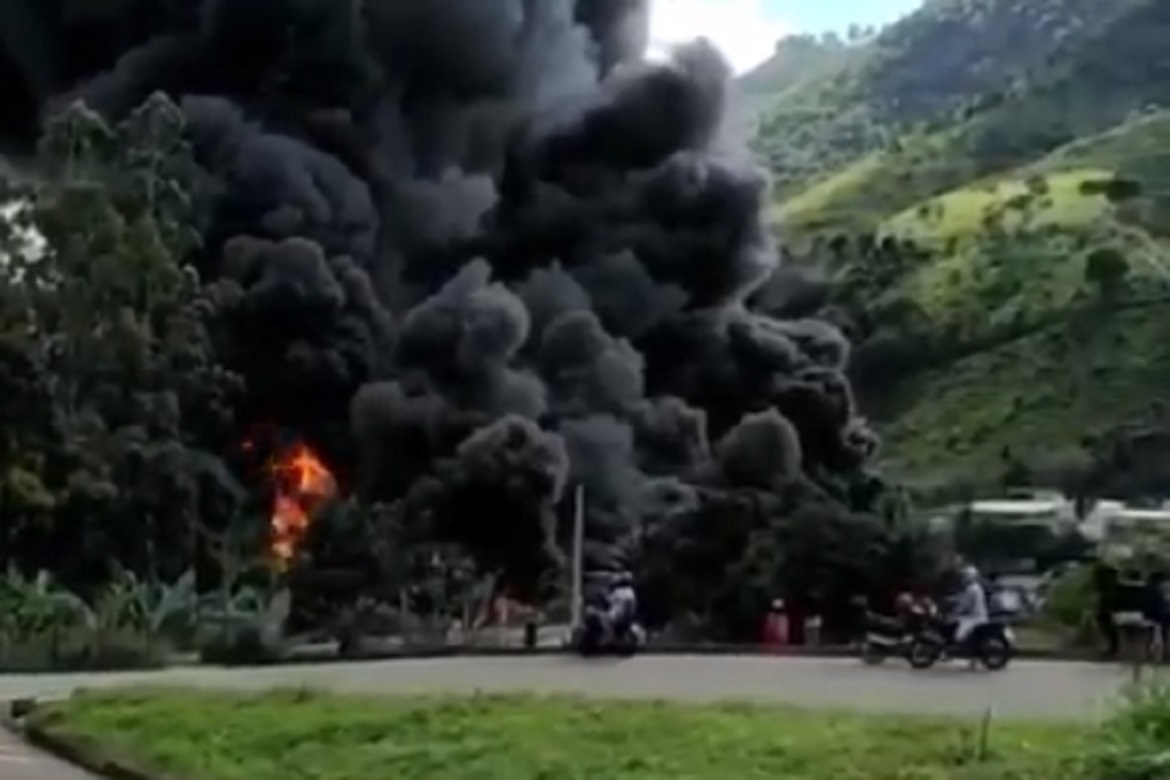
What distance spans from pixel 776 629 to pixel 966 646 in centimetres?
471

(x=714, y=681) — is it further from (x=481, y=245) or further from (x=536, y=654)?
(x=481, y=245)

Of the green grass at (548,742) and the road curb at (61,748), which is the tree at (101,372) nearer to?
the road curb at (61,748)

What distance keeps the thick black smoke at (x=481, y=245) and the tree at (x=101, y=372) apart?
4.73 m

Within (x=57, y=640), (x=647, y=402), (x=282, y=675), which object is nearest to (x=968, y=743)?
(x=282, y=675)

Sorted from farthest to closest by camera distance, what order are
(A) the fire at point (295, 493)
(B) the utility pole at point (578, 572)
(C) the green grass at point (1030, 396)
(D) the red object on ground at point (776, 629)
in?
(C) the green grass at point (1030, 396), (A) the fire at point (295, 493), (B) the utility pole at point (578, 572), (D) the red object on ground at point (776, 629)

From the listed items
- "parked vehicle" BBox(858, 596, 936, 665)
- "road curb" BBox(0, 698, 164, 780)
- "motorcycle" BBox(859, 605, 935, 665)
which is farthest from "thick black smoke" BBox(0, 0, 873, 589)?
"road curb" BBox(0, 698, 164, 780)

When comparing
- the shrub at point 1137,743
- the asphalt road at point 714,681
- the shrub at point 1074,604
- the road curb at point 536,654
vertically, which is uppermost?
the shrub at point 1074,604

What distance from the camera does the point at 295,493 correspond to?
106 feet

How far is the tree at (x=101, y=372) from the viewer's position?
26234 millimetres

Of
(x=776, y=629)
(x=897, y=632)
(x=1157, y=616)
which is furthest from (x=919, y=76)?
(x=897, y=632)

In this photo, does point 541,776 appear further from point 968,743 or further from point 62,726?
point 62,726

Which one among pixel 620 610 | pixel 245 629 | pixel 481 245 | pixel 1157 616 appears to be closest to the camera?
pixel 1157 616

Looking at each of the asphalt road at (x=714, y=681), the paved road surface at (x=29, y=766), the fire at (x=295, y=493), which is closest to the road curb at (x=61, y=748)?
the paved road surface at (x=29, y=766)

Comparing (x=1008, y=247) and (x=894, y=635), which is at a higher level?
(x=1008, y=247)
